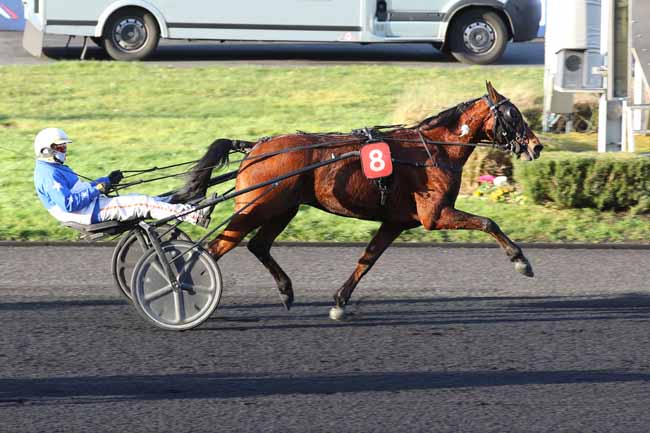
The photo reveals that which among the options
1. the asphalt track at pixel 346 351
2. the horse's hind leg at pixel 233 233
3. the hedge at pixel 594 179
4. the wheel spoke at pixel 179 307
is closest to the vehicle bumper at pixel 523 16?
the hedge at pixel 594 179

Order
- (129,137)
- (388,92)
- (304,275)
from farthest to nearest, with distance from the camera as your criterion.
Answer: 1. (388,92)
2. (129,137)
3. (304,275)

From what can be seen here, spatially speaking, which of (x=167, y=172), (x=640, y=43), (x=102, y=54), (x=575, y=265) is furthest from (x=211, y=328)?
(x=102, y=54)

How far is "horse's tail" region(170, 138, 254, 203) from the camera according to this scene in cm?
761

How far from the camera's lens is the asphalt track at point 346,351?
18.7 ft

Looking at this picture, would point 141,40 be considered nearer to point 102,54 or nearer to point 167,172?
point 102,54

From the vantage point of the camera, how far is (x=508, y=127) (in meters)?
7.57

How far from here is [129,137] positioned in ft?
45.1

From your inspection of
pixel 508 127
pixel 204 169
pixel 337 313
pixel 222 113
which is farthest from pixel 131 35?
pixel 508 127

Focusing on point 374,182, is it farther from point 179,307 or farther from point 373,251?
point 179,307

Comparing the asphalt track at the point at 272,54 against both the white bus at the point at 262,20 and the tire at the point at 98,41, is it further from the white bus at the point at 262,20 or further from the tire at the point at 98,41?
the white bus at the point at 262,20

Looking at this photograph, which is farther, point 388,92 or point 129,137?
point 388,92

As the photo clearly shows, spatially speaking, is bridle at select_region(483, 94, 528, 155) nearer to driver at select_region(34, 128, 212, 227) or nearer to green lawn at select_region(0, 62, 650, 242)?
driver at select_region(34, 128, 212, 227)

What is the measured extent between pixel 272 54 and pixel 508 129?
11892 millimetres

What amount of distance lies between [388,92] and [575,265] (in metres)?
6.86
